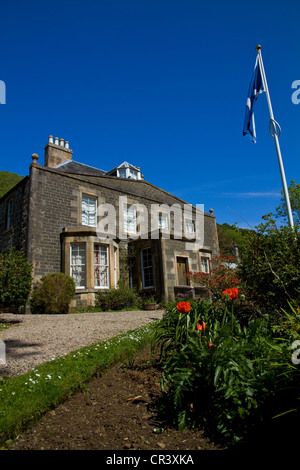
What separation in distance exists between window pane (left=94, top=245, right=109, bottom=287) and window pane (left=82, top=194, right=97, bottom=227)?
5.34ft

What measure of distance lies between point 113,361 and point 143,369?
1.74 ft

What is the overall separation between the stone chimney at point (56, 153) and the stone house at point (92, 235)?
4.90 metres

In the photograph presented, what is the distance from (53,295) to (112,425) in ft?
32.3

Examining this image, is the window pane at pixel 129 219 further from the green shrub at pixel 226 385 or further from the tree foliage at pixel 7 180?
the tree foliage at pixel 7 180

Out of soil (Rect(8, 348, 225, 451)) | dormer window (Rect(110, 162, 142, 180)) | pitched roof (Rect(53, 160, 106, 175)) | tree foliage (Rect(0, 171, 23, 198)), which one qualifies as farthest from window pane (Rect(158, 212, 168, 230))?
tree foliage (Rect(0, 171, 23, 198))

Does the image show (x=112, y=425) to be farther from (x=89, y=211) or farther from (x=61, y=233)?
(x=89, y=211)

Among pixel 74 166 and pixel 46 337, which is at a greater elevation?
pixel 74 166

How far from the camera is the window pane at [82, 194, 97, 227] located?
51.1ft

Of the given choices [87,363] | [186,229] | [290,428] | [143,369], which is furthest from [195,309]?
[186,229]

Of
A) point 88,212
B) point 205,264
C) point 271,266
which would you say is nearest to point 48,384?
point 271,266

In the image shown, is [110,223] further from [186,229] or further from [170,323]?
[170,323]

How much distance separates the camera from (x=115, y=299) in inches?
521

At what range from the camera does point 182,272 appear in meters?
15.8
